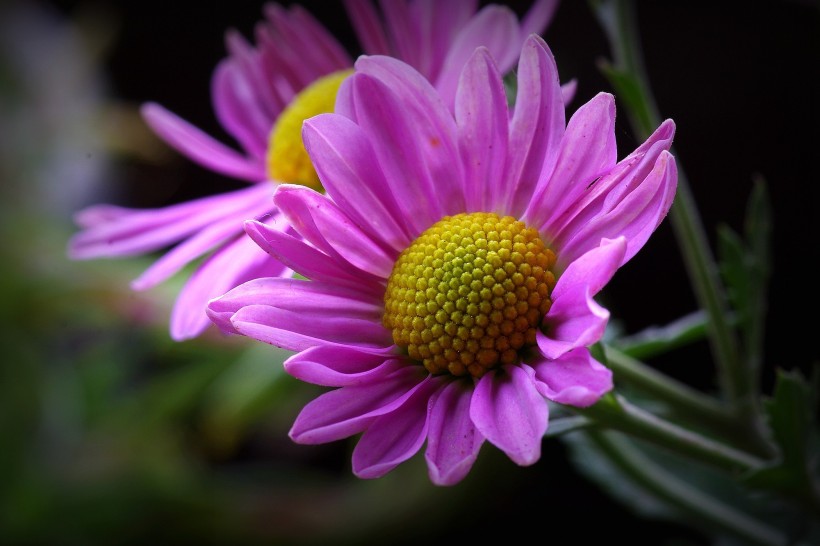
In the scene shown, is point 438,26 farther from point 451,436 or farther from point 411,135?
point 451,436

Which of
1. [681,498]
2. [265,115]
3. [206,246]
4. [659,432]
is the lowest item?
[681,498]

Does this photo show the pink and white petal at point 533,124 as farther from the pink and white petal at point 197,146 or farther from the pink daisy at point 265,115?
the pink and white petal at point 197,146

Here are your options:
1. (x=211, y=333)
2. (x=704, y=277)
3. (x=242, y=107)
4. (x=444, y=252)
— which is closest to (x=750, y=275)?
(x=704, y=277)

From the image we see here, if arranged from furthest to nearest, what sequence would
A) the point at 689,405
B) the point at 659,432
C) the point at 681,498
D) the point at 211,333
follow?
the point at 211,333 → the point at 681,498 → the point at 689,405 → the point at 659,432

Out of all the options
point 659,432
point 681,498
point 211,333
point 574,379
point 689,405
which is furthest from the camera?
point 211,333

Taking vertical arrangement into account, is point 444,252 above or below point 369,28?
below
